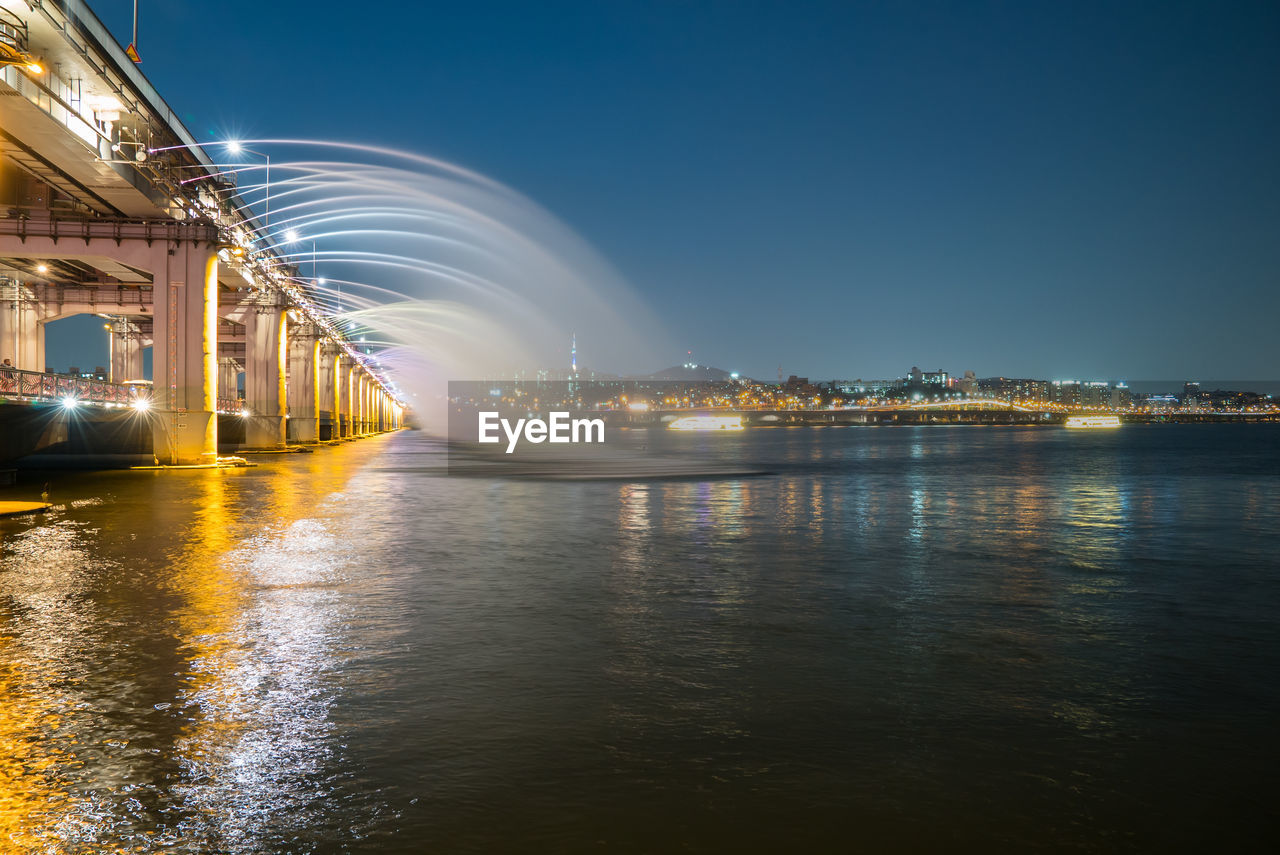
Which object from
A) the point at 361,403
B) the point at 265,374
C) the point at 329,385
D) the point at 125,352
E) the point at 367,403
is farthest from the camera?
the point at 367,403

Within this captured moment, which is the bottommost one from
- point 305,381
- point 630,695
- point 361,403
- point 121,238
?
point 630,695

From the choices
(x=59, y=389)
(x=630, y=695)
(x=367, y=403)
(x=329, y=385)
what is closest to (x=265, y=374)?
(x=59, y=389)

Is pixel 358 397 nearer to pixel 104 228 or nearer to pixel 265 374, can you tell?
pixel 265 374

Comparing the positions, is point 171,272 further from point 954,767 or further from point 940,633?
point 954,767

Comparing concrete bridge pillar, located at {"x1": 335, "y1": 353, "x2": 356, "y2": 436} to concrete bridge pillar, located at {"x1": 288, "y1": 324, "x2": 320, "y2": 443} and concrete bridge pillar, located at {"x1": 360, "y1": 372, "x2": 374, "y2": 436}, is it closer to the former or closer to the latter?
concrete bridge pillar, located at {"x1": 360, "y1": 372, "x2": 374, "y2": 436}

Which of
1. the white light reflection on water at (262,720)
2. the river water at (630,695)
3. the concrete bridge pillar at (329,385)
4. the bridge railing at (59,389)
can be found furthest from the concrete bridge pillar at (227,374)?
the white light reflection on water at (262,720)

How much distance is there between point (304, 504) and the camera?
26.3 metres

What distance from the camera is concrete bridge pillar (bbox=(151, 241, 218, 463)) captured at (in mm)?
43031

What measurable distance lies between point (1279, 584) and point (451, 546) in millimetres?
13450

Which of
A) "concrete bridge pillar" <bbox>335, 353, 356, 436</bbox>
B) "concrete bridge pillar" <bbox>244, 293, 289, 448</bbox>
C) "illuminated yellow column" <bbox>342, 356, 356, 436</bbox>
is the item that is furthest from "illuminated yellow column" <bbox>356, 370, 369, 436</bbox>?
"concrete bridge pillar" <bbox>244, 293, 289, 448</bbox>

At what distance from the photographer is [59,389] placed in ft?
133

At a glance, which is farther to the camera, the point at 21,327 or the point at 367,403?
the point at 367,403

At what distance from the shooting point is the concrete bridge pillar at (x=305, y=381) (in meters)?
81.7

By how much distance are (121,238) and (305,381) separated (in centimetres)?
4272
